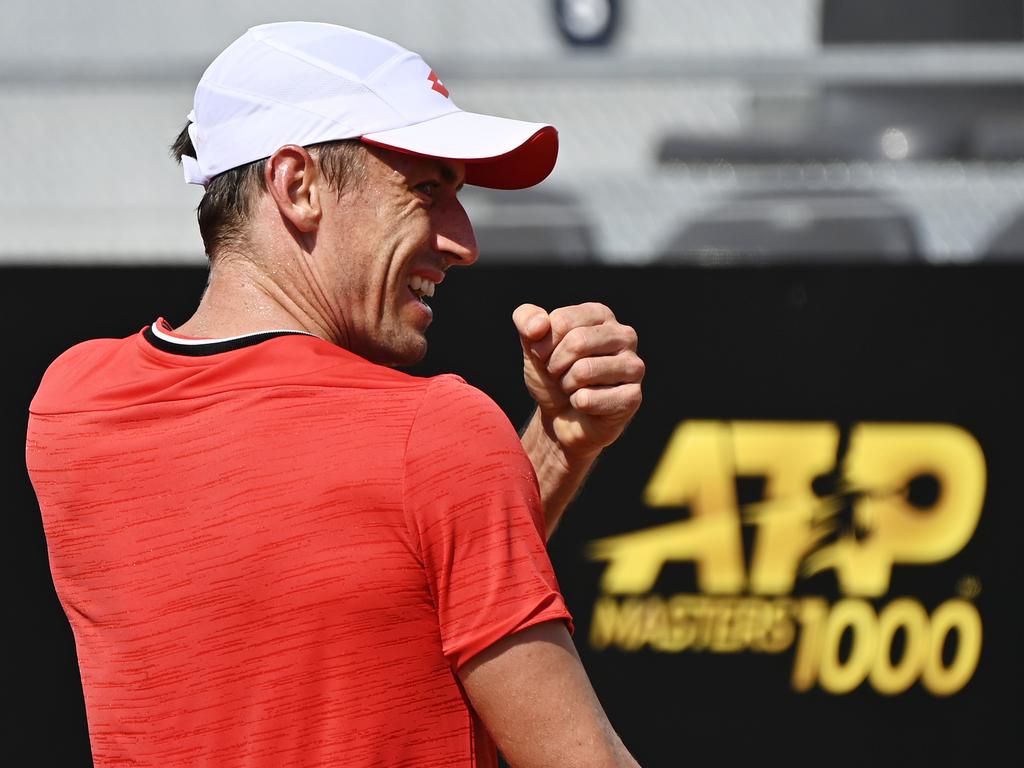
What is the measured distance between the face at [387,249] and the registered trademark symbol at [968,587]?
6.47 feet

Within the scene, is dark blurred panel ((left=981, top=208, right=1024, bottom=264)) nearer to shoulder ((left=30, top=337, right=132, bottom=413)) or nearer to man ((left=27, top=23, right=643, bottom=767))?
man ((left=27, top=23, right=643, bottom=767))

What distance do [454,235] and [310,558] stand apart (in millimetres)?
444

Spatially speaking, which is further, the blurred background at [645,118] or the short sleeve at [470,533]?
the blurred background at [645,118]

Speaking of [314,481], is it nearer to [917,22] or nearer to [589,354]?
[589,354]

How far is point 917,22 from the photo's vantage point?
332 cm

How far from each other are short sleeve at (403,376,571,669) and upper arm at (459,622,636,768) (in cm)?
2

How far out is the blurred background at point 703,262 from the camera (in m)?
3.03

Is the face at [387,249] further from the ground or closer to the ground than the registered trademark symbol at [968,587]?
further from the ground

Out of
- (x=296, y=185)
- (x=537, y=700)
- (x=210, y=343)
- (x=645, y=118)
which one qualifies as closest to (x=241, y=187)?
(x=296, y=185)

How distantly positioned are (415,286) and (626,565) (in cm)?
174

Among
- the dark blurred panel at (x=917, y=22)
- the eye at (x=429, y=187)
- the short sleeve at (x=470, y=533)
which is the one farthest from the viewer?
the dark blurred panel at (x=917, y=22)

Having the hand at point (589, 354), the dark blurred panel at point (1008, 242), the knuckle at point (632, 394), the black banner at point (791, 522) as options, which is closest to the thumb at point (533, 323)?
the hand at point (589, 354)

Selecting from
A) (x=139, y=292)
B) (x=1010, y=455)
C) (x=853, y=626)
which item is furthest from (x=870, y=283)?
(x=139, y=292)

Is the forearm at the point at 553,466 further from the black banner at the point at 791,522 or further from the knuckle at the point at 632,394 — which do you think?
the black banner at the point at 791,522
